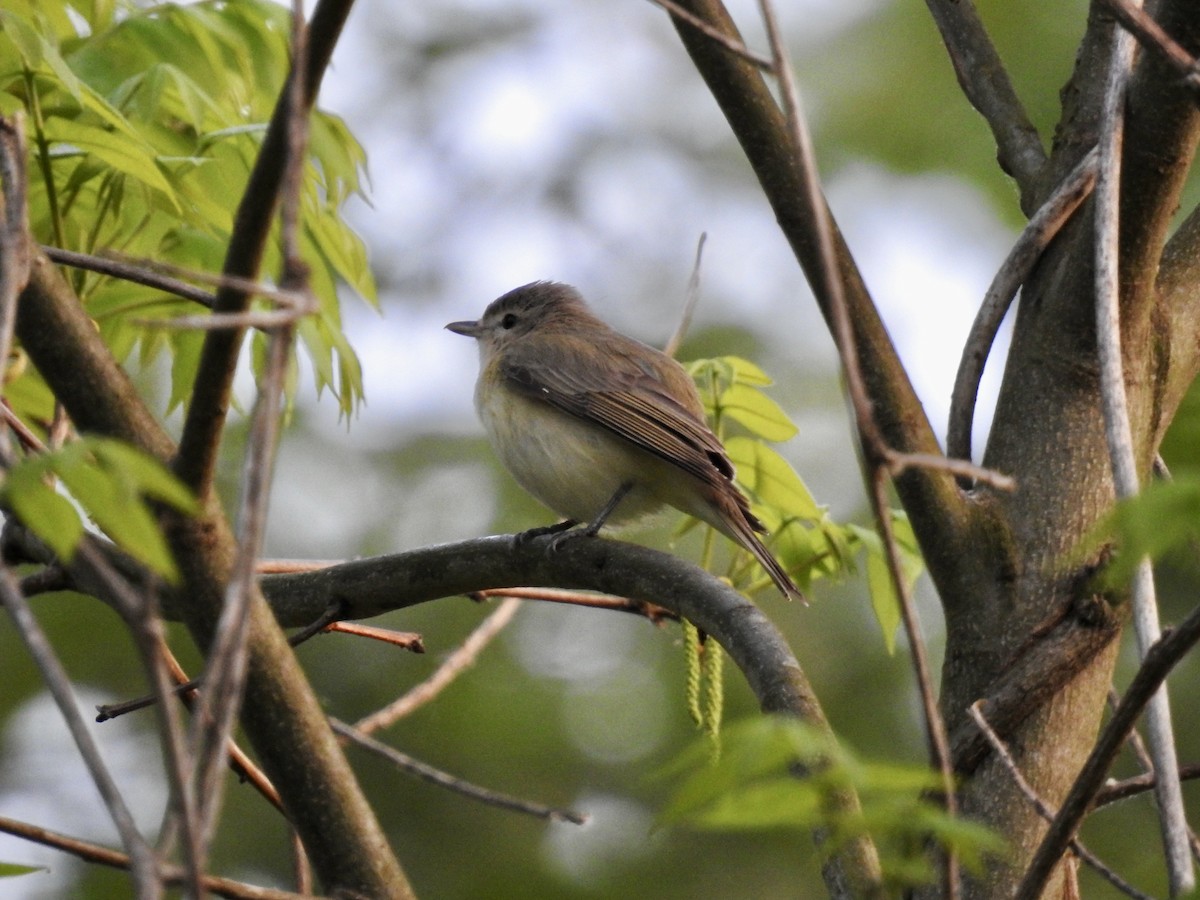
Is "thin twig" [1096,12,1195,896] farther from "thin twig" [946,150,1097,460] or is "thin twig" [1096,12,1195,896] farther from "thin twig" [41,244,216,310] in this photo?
"thin twig" [41,244,216,310]

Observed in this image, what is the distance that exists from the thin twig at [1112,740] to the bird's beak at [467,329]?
18.1 feet

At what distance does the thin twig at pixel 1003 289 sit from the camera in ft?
10.4

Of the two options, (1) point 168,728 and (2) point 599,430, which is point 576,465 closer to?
(2) point 599,430

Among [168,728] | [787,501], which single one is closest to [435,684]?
[787,501]

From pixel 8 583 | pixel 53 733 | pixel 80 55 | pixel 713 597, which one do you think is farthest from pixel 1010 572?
pixel 53 733

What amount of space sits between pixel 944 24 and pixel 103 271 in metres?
2.27

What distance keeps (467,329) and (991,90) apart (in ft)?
12.9

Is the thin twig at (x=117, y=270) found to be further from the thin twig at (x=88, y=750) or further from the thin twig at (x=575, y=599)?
the thin twig at (x=88, y=750)

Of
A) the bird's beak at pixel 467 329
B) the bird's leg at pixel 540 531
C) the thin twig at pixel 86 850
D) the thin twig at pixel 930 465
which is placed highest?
the bird's beak at pixel 467 329

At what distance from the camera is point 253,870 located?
8422mm

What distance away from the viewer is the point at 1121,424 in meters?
2.18

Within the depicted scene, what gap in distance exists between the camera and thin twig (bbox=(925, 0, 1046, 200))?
137 inches

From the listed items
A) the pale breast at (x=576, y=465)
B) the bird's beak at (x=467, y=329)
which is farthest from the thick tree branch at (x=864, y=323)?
the bird's beak at (x=467, y=329)

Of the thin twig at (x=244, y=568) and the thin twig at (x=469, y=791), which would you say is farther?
the thin twig at (x=469, y=791)
